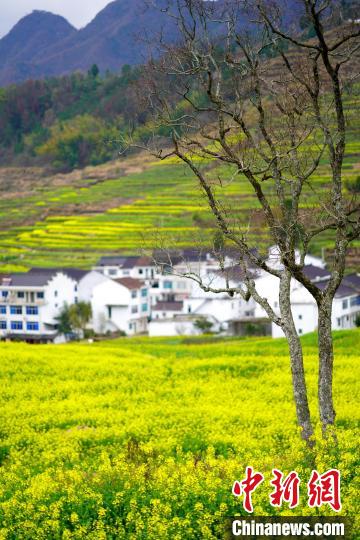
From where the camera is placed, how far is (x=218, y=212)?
544 inches

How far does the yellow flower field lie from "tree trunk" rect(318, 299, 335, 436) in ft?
1.55

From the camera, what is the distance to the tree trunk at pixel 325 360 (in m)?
13.2

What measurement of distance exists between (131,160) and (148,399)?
12806 centimetres

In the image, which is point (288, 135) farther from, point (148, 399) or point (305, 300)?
point (305, 300)

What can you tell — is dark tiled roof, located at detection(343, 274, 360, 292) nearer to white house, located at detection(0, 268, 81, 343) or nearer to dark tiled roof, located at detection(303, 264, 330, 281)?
dark tiled roof, located at detection(303, 264, 330, 281)

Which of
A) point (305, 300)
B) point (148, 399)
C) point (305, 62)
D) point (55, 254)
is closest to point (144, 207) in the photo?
point (55, 254)

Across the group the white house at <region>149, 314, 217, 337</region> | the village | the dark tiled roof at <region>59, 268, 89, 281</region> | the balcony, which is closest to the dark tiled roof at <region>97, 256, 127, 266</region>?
the village

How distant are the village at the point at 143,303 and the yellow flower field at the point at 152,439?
2520 centimetres

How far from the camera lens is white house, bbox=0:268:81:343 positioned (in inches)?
2817

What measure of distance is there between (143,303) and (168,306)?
343cm

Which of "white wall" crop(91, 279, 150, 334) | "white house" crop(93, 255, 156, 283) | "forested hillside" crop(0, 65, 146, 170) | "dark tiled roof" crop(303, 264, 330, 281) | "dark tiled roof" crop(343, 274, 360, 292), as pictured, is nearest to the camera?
"dark tiled roof" crop(343, 274, 360, 292)

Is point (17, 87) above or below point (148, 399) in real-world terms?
above

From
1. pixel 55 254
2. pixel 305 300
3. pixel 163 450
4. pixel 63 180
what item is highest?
pixel 63 180

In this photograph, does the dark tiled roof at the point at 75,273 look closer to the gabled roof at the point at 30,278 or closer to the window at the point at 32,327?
the gabled roof at the point at 30,278
